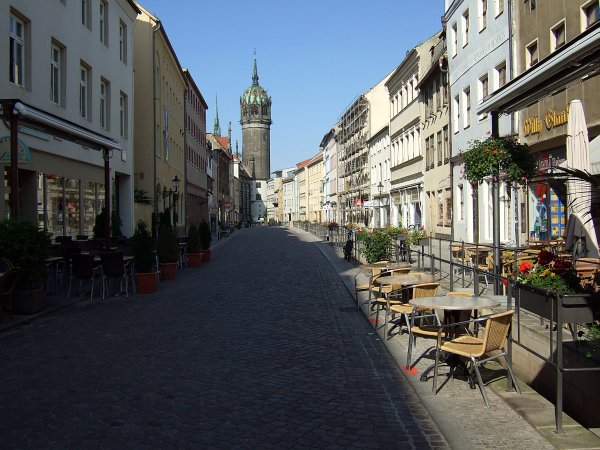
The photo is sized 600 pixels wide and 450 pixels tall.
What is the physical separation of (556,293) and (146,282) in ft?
37.5

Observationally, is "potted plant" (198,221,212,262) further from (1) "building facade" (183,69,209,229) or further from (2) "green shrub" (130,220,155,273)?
(1) "building facade" (183,69,209,229)

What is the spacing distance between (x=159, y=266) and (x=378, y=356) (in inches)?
455

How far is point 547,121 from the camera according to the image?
17906 millimetres

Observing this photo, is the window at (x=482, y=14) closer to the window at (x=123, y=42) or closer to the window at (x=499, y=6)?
the window at (x=499, y=6)

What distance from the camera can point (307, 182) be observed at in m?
120

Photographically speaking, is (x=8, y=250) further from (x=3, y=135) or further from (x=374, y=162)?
(x=374, y=162)

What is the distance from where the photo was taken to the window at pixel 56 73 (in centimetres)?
1908

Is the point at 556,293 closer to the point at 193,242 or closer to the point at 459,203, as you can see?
the point at 193,242

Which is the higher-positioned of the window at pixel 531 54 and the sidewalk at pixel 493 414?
the window at pixel 531 54

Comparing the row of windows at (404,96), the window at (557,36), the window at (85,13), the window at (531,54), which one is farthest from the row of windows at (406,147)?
the window at (85,13)

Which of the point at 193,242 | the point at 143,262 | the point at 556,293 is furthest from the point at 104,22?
the point at 556,293

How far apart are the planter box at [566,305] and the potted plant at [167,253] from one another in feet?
45.8

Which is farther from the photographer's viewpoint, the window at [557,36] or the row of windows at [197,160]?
the row of windows at [197,160]

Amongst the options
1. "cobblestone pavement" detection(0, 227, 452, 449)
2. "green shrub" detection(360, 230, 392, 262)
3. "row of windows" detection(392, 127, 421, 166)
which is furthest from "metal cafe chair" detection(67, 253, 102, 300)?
Answer: "row of windows" detection(392, 127, 421, 166)
